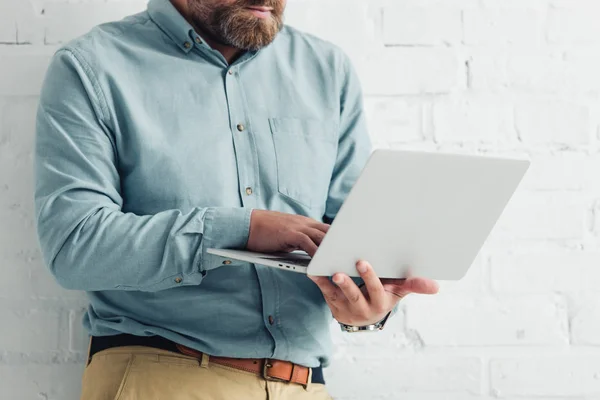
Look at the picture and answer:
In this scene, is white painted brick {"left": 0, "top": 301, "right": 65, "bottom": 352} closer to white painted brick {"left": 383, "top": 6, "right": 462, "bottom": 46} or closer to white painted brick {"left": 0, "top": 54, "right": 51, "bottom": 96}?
white painted brick {"left": 0, "top": 54, "right": 51, "bottom": 96}

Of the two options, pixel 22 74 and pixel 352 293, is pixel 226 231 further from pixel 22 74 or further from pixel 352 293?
pixel 22 74

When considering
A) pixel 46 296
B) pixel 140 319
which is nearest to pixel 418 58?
pixel 140 319

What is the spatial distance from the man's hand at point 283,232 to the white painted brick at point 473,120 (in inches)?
21.1

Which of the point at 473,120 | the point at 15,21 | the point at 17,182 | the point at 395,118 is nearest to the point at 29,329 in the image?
the point at 17,182

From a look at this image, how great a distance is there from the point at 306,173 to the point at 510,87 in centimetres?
49

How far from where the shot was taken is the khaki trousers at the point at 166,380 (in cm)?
129

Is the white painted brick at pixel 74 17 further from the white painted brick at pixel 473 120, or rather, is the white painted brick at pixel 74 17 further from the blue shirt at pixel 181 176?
the white painted brick at pixel 473 120

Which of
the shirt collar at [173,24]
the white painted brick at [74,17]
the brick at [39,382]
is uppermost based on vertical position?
the shirt collar at [173,24]

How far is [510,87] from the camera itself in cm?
163

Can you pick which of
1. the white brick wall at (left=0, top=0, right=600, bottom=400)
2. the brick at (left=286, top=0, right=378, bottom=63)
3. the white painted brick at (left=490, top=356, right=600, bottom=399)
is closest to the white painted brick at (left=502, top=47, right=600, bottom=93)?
the white brick wall at (left=0, top=0, right=600, bottom=400)

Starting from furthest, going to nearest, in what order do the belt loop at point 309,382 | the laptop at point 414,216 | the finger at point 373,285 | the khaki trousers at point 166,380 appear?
1. the belt loop at point 309,382
2. the khaki trousers at point 166,380
3. the finger at point 373,285
4. the laptop at point 414,216

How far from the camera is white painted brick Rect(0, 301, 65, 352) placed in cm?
153

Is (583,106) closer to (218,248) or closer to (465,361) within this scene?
(465,361)

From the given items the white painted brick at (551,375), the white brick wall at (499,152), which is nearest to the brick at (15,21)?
the white brick wall at (499,152)
